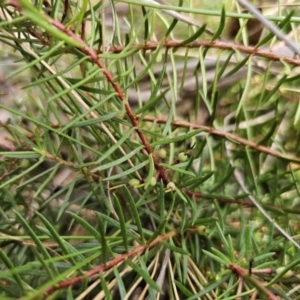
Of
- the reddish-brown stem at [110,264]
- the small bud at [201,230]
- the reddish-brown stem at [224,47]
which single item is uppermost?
the reddish-brown stem at [224,47]

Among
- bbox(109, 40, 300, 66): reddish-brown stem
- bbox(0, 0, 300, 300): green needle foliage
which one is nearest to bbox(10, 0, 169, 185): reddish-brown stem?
bbox(0, 0, 300, 300): green needle foliage

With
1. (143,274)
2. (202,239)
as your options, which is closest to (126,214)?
(202,239)

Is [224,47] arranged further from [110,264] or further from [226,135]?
[110,264]

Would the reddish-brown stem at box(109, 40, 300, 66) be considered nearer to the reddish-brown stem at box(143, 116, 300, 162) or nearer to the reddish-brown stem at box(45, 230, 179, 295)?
the reddish-brown stem at box(143, 116, 300, 162)

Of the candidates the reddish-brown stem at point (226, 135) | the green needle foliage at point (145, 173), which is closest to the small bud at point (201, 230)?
the green needle foliage at point (145, 173)

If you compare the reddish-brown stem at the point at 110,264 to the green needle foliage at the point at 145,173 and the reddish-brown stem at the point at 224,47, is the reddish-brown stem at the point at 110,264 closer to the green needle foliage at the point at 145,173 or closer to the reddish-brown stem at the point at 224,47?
the green needle foliage at the point at 145,173

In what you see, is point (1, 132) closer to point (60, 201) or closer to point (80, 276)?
point (60, 201)

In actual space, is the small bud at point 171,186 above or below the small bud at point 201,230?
above

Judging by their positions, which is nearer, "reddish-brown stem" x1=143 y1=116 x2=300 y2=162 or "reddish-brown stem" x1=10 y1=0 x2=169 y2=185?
"reddish-brown stem" x1=10 y1=0 x2=169 y2=185

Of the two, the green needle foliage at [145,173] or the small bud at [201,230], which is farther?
the small bud at [201,230]
